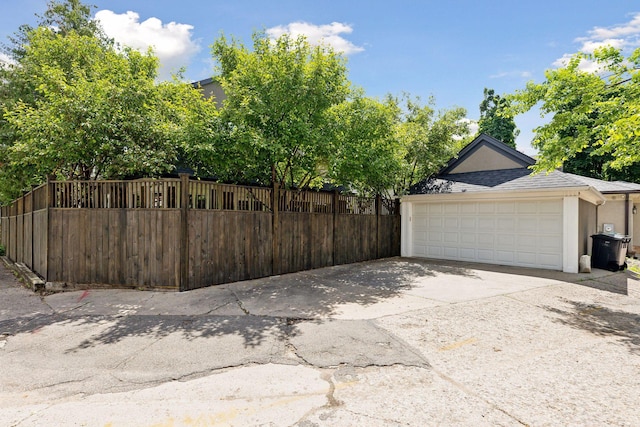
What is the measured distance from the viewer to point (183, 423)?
2.42 metres

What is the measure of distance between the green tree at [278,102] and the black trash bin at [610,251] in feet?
27.3

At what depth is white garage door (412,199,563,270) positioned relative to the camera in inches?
364

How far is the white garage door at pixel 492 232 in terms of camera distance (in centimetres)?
924

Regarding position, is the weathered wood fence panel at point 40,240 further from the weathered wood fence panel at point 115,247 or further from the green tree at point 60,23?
the green tree at point 60,23

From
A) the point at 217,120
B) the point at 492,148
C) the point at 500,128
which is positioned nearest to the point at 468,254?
the point at 492,148

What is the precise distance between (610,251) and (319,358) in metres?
9.98

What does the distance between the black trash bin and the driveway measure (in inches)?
132

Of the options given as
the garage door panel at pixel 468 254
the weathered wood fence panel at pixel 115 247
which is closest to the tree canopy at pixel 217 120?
the weathered wood fence panel at pixel 115 247

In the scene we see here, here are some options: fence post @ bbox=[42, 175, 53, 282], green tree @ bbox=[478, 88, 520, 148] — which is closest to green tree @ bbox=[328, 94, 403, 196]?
fence post @ bbox=[42, 175, 53, 282]

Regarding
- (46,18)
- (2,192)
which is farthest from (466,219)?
(46,18)

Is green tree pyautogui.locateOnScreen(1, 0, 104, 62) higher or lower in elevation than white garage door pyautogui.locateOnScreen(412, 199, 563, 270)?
higher

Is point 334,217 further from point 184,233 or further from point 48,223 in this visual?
point 48,223

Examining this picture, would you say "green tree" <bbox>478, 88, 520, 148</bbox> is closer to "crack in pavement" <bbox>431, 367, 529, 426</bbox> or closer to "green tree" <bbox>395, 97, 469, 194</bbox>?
"green tree" <bbox>395, 97, 469, 194</bbox>

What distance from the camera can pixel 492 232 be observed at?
10.3m
